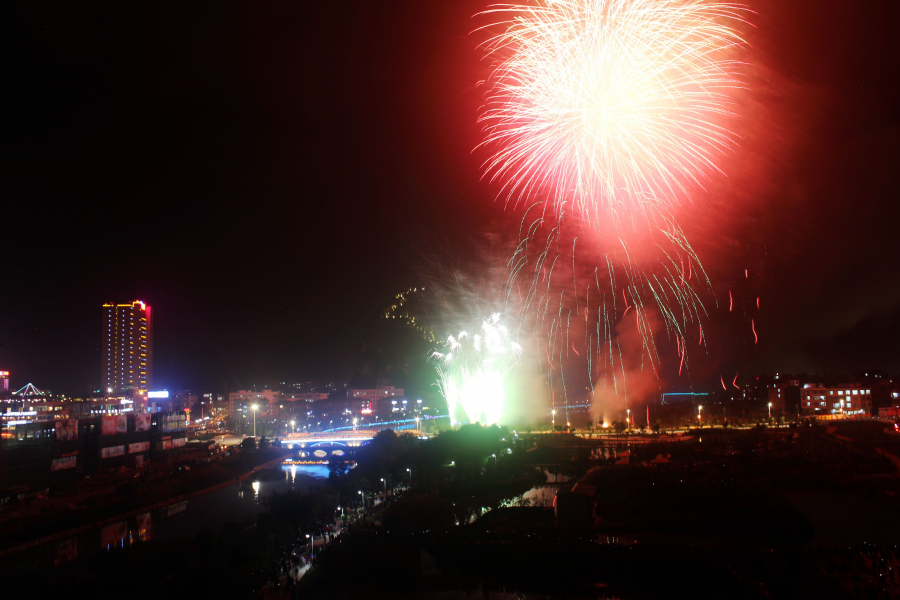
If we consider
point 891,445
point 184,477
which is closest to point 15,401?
point 184,477

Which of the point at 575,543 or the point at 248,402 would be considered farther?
the point at 248,402

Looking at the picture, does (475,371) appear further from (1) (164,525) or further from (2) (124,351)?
(2) (124,351)

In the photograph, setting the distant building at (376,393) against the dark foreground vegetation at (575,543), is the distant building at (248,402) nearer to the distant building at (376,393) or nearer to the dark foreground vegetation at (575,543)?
the distant building at (376,393)

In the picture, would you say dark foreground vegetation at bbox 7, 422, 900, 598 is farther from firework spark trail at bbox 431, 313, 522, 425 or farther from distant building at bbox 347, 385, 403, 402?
distant building at bbox 347, 385, 403, 402

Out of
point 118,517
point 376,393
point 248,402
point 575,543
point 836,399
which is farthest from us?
point 376,393

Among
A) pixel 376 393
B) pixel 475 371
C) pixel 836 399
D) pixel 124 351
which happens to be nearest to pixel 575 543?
pixel 475 371

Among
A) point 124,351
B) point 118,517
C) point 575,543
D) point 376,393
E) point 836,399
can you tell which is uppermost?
point 124,351

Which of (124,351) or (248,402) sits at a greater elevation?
(124,351)

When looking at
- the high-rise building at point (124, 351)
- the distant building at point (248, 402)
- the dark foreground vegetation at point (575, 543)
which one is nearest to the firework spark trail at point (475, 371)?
the dark foreground vegetation at point (575, 543)
